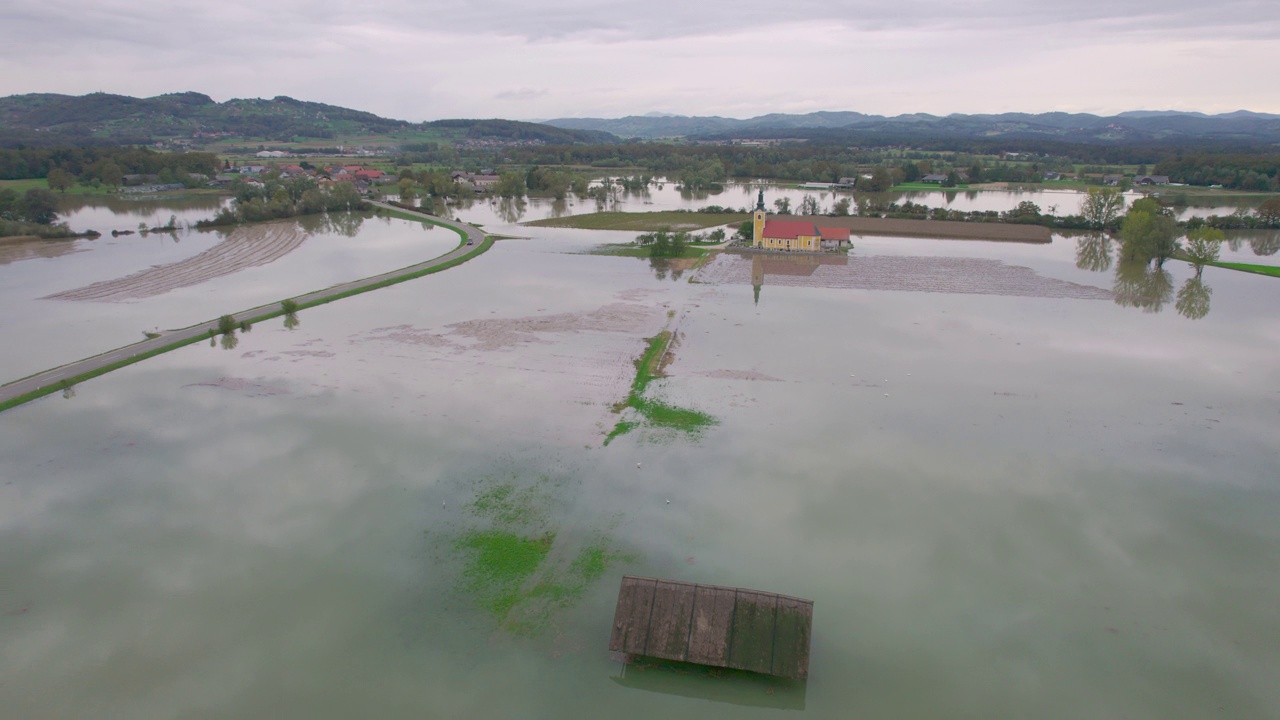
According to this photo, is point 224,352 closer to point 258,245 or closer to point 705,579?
point 705,579

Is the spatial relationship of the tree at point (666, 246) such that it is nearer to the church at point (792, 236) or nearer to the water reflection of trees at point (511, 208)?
the church at point (792, 236)

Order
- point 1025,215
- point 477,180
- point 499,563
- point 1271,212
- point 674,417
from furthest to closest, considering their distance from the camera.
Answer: point 477,180 < point 1025,215 < point 1271,212 < point 674,417 < point 499,563

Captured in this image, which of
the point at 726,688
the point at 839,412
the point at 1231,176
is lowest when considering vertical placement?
the point at 726,688

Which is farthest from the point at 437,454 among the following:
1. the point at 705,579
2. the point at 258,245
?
the point at 258,245

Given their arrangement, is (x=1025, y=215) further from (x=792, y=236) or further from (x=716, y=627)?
(x=716, y=627)

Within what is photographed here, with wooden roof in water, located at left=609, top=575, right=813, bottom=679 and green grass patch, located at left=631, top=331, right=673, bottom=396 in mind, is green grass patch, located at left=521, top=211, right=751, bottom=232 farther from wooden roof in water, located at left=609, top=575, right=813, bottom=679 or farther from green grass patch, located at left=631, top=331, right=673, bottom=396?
wooden roof in water, located at left=609, top=575, right=813, bottom=679

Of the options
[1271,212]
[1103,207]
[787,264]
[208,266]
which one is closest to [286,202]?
[208,266]

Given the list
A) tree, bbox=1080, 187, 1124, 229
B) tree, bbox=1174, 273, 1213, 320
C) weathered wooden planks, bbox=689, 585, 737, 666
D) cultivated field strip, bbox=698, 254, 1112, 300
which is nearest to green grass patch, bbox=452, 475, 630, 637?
weathered wooden planks, bbox=689, 585, 737, 666
